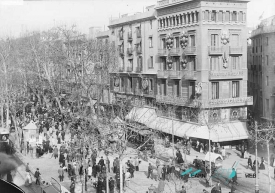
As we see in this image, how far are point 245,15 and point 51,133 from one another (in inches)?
831

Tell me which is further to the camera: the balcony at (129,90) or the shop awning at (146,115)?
the balcony at (129,90)

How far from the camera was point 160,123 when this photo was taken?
3609cm

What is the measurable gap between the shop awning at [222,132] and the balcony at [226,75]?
4.10 m

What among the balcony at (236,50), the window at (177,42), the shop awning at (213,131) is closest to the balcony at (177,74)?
the window at (177,42)

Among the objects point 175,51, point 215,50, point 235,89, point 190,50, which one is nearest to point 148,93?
point 175,51

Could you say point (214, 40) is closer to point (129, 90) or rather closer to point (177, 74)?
point (177, 74)

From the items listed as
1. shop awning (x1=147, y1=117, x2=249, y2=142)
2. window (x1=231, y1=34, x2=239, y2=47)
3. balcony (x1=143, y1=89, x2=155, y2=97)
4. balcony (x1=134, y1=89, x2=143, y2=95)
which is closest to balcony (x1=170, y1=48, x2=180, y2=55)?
window (x1=231, y1=34, x2=239, y2=47)

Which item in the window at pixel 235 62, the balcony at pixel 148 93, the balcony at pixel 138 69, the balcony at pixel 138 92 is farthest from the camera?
the balcony at pixel 138 69

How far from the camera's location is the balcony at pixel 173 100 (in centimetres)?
3600

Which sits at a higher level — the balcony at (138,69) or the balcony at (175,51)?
the balcony at (175,51)

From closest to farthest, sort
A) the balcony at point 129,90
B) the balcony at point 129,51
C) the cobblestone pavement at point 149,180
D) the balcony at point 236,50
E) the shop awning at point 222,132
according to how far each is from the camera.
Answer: the cobblestone pavement at point 149,180
the shop awning at point 222,132
the balcony at point 236,50
the balcony at point 129,51
the balcony at point 129,90

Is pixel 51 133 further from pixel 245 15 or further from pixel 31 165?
pixel 245 15

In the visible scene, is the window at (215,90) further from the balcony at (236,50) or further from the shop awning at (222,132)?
the balcony at (236,50)

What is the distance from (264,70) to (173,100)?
34.4ft
